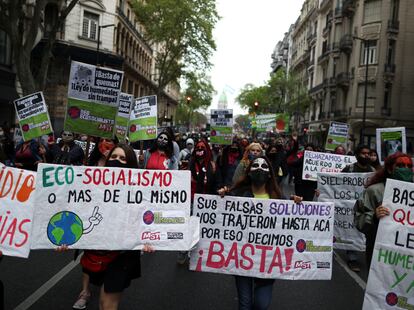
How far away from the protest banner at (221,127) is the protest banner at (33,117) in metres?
4.95

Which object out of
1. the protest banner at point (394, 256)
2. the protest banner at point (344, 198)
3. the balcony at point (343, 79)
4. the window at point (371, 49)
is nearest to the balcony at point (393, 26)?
the window at point (371, 49)

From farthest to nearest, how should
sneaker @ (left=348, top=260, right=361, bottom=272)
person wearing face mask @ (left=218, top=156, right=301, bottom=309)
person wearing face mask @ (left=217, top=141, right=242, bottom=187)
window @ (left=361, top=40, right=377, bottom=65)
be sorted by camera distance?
window @ (left=361, top=40, right=377, bottom=65)
person wearing face mask @ (left=217, top=141, right=242, bottom=187)
sneaker @ (left=348, top=260, right=361, bottom=272)
person wearing face mask @ (left=218, top=156, right=301, bottom=309)

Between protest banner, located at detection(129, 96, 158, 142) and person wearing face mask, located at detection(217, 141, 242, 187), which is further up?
protest banner, located at detection(129, 96, 158, 142)

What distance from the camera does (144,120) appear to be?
1114 centimetres

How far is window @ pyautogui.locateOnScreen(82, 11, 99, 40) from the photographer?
36.5 m

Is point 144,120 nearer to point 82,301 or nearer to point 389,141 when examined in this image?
point 389,141

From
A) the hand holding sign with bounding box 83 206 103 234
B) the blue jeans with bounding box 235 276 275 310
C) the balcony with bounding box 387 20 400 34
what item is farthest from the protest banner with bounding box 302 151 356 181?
the balcony with bounding box 387 20 400 34

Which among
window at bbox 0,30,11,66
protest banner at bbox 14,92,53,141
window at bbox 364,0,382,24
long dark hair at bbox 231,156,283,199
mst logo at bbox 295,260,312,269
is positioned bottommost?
mst logo at bbox 295,260,312,269

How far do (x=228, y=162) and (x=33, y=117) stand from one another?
173 inches

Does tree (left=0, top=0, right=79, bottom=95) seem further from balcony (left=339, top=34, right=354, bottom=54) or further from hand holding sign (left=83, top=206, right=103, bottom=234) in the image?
balcony (left=339, top=34, right=354, bottom=54)

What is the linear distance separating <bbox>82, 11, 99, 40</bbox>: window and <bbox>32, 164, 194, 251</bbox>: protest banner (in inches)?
1364

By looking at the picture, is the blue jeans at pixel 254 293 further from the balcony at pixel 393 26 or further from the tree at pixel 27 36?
the balcony at pixel 393 26

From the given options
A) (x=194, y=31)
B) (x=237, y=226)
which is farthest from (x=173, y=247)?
(x=194, y=31)

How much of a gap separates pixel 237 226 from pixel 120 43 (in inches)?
1541
